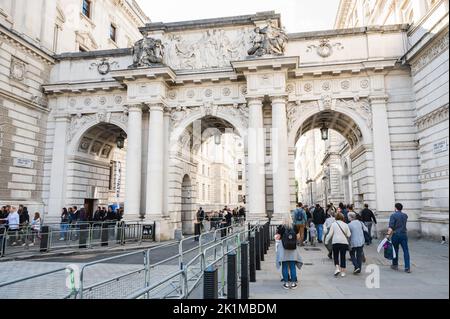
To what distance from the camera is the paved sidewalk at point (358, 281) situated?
2.23 m

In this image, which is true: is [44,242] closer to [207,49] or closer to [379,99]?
[207,49]

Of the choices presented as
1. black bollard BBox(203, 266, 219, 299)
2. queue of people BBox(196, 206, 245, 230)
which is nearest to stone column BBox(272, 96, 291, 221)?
queue of people BBox(196, 206, 245, 230)

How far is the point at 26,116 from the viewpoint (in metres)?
20.6

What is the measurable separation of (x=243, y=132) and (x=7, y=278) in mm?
13446

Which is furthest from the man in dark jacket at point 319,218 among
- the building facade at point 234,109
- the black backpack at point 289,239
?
the black backpack at point 289,239

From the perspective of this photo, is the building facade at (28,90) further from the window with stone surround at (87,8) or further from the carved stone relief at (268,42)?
the carved stone relief at (268,42)

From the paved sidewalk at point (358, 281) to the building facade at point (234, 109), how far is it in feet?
19.3

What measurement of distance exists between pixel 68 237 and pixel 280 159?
427 inches

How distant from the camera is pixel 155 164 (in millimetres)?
19609

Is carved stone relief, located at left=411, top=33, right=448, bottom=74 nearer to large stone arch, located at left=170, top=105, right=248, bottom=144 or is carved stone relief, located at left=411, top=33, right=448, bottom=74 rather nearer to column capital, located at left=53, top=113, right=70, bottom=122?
large stone arch, located at left=170, top=105, right=248, bottom=144

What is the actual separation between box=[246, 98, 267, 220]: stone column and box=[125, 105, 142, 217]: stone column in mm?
6247

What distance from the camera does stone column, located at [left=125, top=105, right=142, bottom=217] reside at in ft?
63.6

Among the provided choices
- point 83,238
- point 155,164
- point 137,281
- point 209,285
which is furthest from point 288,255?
point 155,164
